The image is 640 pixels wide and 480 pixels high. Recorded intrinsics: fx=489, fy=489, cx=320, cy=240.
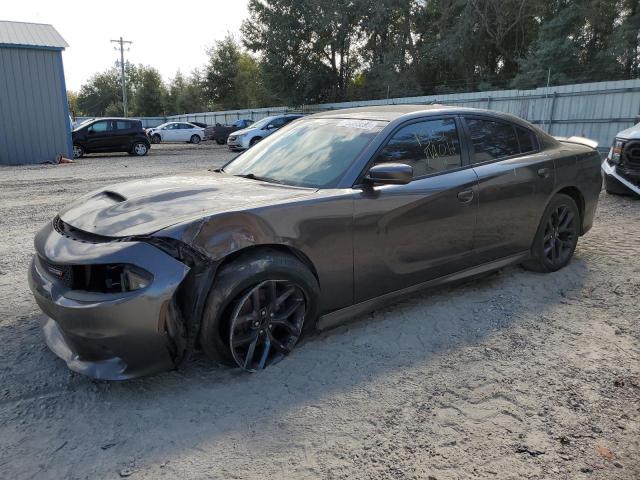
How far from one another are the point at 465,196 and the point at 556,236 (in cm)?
147

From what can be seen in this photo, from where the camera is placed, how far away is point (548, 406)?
2.64 m

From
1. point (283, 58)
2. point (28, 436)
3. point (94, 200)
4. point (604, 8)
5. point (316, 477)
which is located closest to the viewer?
point (316, 477)

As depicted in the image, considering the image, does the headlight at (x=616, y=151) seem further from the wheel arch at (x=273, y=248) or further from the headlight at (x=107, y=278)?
the headlight at (x=107, y=278)

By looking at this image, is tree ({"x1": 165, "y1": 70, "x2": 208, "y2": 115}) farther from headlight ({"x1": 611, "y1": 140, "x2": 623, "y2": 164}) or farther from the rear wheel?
headlight ({"x1": 611, "y1": 140, "x2": 623, "y2": 164})

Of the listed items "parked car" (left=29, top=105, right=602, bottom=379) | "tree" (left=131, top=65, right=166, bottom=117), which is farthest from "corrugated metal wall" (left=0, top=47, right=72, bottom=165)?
"tree" (left=131, top=65, right=166, bottom=117)

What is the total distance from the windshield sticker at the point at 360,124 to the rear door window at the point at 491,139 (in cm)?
94

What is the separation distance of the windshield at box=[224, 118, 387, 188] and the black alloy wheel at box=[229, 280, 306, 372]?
789 millimetres

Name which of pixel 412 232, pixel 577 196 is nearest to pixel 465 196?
pixel 412 232

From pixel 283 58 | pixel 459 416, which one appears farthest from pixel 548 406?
pixel 283 58

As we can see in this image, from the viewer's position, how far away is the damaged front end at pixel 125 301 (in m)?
2.45

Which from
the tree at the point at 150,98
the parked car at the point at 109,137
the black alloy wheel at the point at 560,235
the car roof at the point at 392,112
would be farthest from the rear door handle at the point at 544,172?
the tree at the point at 150,98

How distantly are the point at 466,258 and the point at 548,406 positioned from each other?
4.78ft

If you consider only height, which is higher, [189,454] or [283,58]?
[283,58]

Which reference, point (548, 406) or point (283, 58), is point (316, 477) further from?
point (283, 58)
